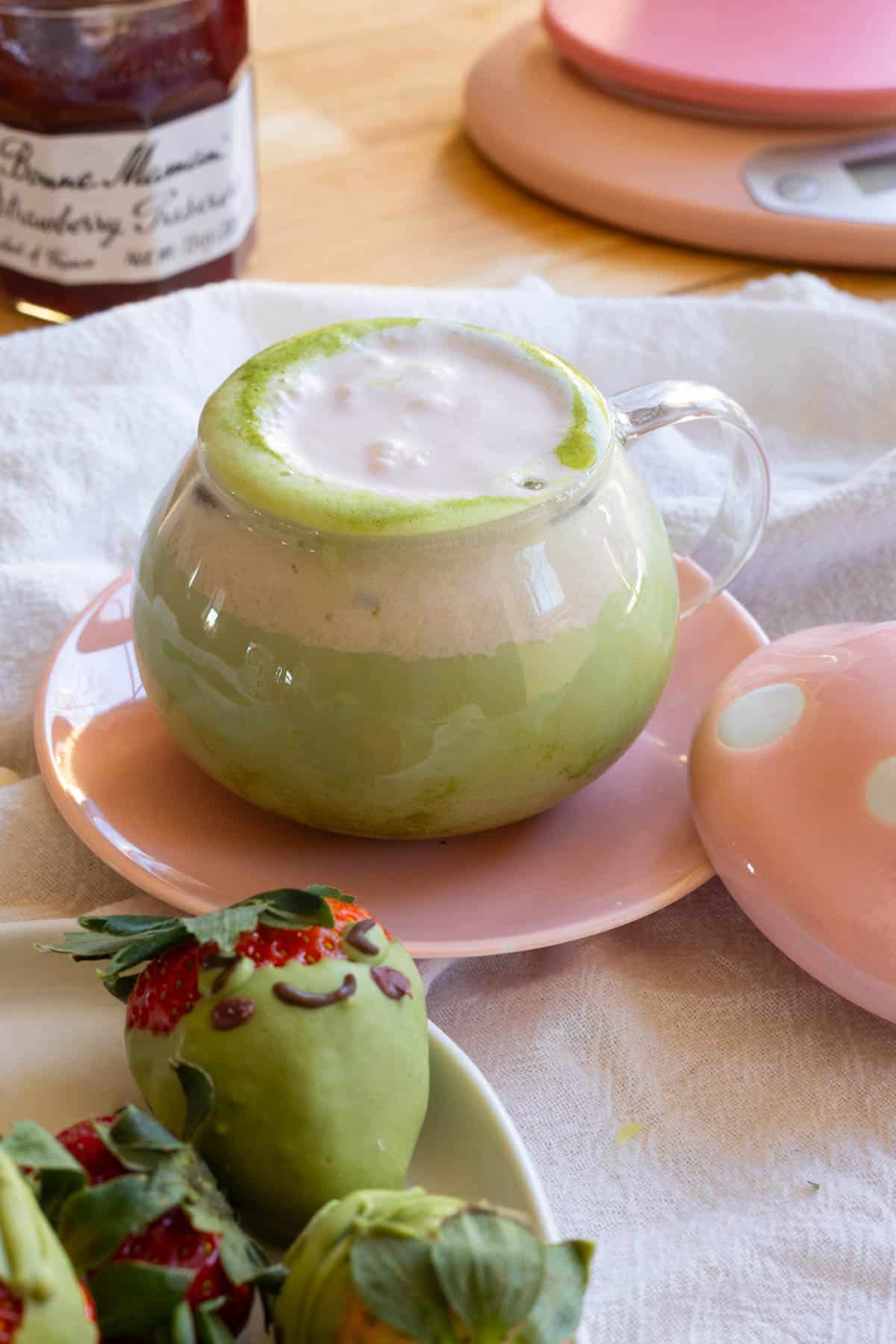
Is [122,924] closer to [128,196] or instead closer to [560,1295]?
[560,1295]

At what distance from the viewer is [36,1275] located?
288mm

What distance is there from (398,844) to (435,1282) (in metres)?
0.24

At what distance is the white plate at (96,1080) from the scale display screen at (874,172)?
70 centimetres

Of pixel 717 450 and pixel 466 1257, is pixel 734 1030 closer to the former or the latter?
pixel 466 1257

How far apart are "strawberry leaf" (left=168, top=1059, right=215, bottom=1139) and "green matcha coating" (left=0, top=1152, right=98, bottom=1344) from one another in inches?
2.5

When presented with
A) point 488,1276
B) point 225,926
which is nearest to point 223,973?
point 225,926

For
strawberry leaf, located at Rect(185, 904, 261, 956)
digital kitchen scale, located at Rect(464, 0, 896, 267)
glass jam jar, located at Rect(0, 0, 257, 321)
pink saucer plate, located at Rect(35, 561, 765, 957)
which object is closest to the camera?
strawberry leaf, located at Rect(185, 904, 261, 956)

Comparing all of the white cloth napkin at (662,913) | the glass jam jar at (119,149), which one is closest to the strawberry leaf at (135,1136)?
the white cloth napkin at (662,913)

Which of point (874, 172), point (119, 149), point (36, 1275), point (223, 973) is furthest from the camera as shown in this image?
point (874, 172)

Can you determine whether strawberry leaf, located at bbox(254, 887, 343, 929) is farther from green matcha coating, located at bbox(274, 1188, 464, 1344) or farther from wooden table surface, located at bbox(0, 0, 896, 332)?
wooden table surface, located at bbox(0, 0, 896, 332)

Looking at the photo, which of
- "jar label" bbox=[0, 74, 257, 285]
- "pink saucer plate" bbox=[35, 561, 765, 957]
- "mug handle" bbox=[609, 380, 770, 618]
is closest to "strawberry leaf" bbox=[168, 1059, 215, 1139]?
→ "pink saucer plate" bbox=[35, 561, 765, 957]

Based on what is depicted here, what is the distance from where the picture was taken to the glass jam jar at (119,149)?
74cm

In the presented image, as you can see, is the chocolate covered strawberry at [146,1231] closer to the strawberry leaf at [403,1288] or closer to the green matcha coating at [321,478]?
the strawberry leaf at [403,1288]

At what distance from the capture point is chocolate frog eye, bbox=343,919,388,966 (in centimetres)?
40
